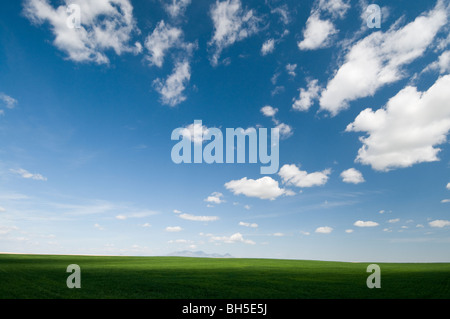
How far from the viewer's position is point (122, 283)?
72.4ft
